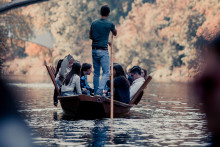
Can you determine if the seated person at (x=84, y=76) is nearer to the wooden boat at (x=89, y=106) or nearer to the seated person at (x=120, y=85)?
the seated person at (x=120, y=85)

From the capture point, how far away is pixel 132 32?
51.4 metres

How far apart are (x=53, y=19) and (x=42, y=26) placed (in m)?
1.38

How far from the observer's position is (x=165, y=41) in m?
49.1

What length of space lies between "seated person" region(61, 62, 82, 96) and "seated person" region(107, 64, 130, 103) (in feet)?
2.79

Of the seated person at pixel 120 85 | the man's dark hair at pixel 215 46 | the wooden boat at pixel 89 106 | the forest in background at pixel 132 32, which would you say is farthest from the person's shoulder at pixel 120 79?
the man's dark hair at pixel 215 46

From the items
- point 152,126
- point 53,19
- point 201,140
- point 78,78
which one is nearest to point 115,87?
point 78,78

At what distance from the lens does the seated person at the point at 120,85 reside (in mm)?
11852

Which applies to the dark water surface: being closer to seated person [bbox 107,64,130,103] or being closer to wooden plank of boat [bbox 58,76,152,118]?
wooden plank of boat [bbox 58,76,152,118]

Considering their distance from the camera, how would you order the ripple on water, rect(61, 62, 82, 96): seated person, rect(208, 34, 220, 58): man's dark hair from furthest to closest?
1. rect(208, 34, 220, 58): man's dark hair
2. rect(61, 62, 82, 96): seated person
3. the ripple on water

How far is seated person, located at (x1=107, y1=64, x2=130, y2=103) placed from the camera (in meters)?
11.9

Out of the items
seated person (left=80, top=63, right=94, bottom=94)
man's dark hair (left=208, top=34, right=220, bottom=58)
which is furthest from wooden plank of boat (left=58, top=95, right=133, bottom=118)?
man's dark hair (left=208, top=34, right=220, bottom=58)

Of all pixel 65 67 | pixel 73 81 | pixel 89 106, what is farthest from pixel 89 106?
pixel 65 67

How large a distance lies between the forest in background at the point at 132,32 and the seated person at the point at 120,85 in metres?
23.1

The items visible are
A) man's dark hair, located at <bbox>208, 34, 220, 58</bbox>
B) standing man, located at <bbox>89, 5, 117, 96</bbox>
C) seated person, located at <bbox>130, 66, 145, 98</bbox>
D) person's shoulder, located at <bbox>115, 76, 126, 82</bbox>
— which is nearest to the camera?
standing man, located at <bbox>89, 5, 117, 96</bbox>
